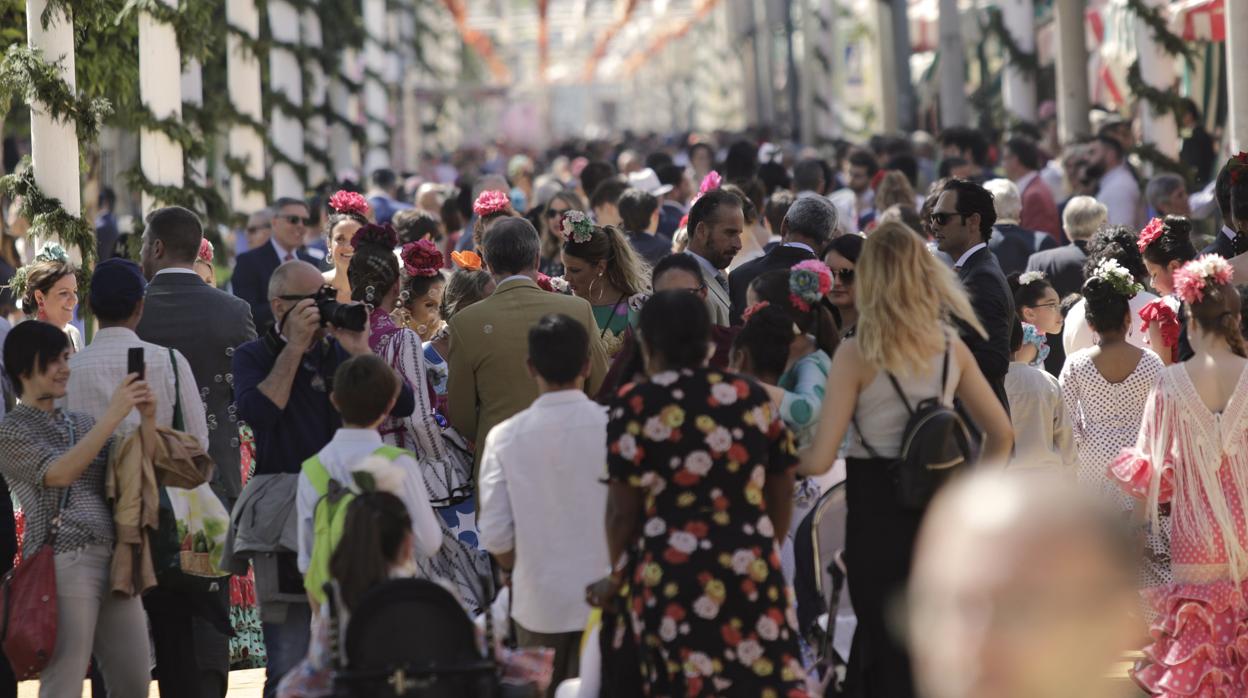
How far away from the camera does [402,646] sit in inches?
195

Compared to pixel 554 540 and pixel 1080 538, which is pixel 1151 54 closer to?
pixel 554 540

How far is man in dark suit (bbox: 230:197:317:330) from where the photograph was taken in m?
11.4

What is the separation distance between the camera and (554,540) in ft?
19.6

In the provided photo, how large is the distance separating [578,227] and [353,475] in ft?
9.23

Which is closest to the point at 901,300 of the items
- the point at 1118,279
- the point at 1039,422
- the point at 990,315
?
the point at 990,315

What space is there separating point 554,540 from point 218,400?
2.71 metres

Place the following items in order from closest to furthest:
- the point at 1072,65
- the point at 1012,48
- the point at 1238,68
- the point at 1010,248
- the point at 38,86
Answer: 1. the point at 38,86
2. the point at 1010,248
3. the point at 1238,68
4. the point at 1072,65
5. the point at 1012,48

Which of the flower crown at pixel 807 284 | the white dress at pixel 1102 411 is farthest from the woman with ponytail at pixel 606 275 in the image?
the white dress at pixel 1102 411

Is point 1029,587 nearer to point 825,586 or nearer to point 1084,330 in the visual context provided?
point 825,586

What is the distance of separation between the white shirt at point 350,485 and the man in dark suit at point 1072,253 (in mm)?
4989

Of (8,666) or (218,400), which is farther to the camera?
(218,400)

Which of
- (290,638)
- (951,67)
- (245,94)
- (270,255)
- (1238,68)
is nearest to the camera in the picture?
(290,638)

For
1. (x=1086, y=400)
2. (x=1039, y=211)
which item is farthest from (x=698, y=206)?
(x=1039, y=211)

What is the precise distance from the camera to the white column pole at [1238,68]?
13.0 meters
